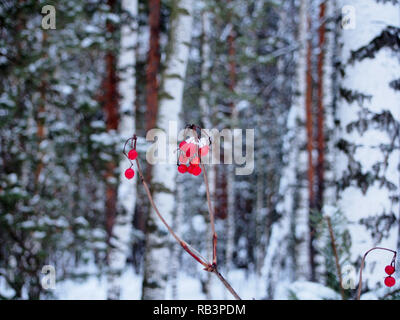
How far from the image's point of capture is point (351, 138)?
142cm

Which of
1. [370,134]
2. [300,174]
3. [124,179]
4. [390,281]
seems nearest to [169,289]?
[300,174]

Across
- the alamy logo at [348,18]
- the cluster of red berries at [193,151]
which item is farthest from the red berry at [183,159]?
the alamy logo at [348,18]

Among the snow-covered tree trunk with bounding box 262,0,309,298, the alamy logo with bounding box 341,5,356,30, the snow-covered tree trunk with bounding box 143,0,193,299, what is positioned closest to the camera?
the alamy logo with bounding box 341,5,356,30

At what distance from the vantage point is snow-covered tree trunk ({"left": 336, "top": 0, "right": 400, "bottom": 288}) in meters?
1.31

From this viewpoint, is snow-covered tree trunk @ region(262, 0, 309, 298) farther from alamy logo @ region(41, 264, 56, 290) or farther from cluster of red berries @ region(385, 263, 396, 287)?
cluster of red berries @ region(385, 263, 396, 287)

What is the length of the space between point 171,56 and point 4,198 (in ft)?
10.7

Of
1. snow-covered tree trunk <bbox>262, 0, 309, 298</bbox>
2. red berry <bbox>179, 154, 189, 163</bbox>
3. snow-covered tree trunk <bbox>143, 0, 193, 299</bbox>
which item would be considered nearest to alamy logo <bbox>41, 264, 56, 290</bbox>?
snow-covered tree trunk <bbox>143, 0, 193, 299</bbox>

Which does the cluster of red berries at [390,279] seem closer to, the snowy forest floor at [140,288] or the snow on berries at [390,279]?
the snow on berries at [390,279]

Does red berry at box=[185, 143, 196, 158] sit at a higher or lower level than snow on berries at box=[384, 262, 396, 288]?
higher

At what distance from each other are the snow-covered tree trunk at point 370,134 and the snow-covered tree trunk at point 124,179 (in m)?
3.02

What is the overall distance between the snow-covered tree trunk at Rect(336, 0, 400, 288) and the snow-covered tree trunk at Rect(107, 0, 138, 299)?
3.02 m

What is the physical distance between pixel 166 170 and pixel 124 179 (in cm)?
134
